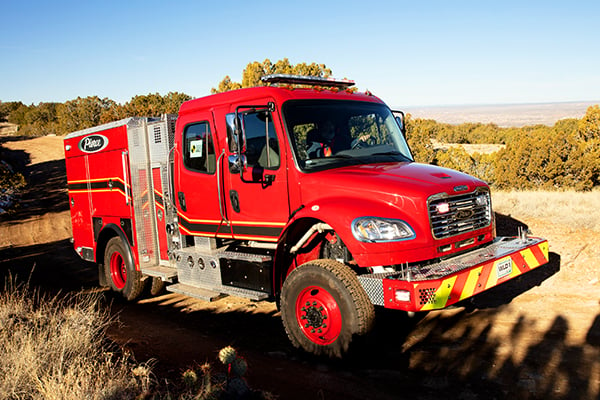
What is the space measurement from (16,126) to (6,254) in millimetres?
63926

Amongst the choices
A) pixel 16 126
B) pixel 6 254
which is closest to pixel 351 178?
pixel 6 254

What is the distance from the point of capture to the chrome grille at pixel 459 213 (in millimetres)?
4938

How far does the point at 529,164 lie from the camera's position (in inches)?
736

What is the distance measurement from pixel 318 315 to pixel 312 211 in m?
1.01

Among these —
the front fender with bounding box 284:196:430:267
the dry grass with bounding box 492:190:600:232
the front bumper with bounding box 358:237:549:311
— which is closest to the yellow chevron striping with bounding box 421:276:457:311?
the front bumper with bounding box 358:237:549:311

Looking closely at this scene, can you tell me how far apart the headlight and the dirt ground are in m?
0.94

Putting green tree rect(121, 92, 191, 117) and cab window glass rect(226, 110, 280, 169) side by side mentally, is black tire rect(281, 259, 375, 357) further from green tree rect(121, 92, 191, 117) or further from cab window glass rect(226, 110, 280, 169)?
green tree rect(121, 92, 191, 117)

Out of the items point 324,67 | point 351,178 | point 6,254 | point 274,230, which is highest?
point 324,67

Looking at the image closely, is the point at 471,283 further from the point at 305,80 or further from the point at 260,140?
the point at 305,80

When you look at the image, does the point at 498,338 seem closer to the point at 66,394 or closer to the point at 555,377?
the point at 555,377

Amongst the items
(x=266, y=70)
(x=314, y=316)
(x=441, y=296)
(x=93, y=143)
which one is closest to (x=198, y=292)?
(x=314, y=316)

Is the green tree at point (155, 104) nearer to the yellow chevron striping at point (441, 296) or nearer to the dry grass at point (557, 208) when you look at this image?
the dry grass at point (557, 208)

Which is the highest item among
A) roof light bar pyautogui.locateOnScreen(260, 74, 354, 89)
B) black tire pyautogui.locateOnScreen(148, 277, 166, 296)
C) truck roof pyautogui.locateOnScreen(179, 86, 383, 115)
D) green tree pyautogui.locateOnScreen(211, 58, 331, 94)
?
green tree pyautogui.locateOnScreen(211, 58, 331, 94)

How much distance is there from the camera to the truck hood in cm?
495
